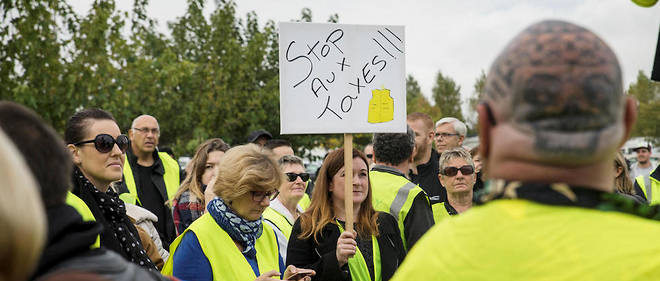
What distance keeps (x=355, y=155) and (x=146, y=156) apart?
3.36m

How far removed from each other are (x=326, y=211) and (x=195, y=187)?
207 centimetres

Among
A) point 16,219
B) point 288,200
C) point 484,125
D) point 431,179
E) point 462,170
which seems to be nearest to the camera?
point 16,219

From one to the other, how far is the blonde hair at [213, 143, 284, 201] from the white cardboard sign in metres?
0.41

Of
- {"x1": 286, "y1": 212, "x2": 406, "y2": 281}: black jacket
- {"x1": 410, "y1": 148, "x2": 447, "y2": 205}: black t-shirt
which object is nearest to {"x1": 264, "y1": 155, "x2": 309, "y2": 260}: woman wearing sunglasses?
{"x1": 286, "y1": 212, "x2": 406, "y2": 281}: black jacket

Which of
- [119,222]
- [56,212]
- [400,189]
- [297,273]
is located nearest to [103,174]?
[119,222]

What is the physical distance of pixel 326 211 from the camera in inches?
176

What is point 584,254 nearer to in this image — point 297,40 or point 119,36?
point 297,40

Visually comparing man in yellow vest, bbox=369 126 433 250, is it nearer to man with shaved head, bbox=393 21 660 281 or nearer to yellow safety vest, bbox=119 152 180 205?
yellow safety vest, bbox=119 152 180 205

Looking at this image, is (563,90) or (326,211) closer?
(563,90)

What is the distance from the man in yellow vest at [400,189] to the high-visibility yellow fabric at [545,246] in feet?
9.89

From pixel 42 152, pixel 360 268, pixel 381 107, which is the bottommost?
pixel 360 268

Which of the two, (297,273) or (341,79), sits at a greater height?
(341,79)

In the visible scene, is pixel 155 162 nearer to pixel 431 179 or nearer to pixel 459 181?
pixel 431 179

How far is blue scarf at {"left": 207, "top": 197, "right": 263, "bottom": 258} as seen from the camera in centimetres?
402
